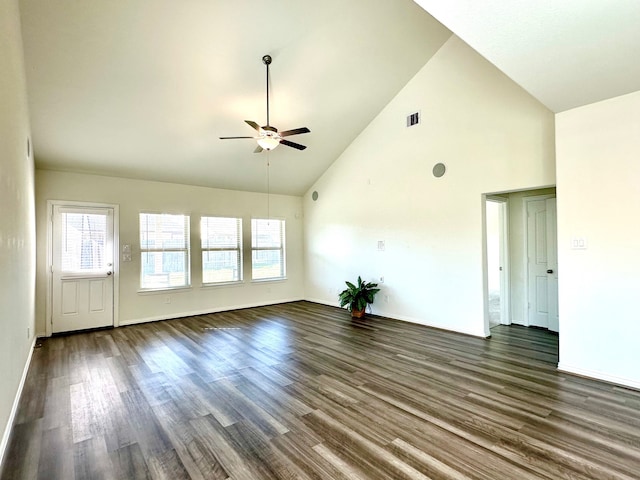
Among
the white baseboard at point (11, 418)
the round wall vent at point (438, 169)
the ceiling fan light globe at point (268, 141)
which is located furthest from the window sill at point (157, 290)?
the round wall vent at point (438, 169)

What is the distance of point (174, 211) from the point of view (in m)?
6.26

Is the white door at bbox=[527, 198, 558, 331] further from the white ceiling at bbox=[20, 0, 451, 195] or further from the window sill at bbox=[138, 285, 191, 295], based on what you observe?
the window sill at bbox=[138, 285, 191, 295]

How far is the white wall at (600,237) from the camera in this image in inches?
120

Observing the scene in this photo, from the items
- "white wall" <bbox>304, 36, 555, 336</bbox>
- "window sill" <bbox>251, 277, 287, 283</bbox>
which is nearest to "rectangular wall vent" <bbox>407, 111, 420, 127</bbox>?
"white wall" <bbox>304, 36, 555, 336</bbox>

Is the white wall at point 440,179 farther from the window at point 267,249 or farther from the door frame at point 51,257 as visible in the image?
the door frame at point 51,257

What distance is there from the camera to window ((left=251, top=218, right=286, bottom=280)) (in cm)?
736

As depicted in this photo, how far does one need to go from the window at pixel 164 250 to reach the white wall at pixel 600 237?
Result: 6.00 metres

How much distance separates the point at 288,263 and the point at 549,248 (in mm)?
5146

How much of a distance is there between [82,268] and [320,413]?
4.85 metres

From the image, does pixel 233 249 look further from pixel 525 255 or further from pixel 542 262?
pixel 542 262

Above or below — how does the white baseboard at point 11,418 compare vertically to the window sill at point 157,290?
below

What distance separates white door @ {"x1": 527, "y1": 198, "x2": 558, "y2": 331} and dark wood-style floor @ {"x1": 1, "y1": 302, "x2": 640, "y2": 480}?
2.85ft

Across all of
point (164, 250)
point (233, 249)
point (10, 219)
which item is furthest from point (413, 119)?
point (10, 219)

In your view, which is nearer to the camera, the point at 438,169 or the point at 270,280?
the point at 438,169
